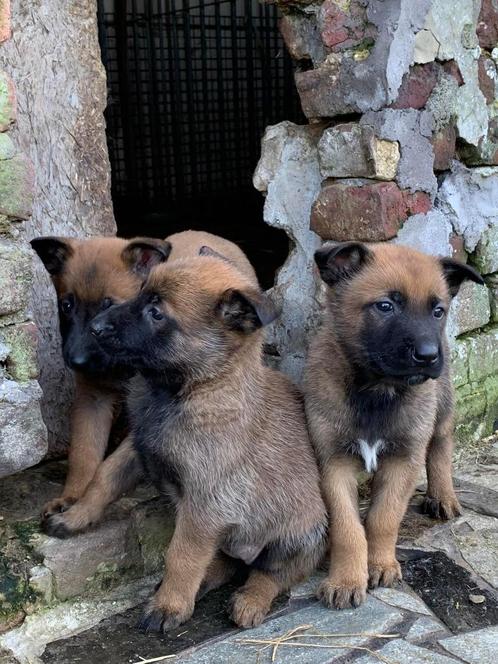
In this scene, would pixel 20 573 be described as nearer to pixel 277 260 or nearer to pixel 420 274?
pixel 420 274

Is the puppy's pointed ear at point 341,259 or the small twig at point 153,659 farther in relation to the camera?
the puppy's pointed ear at point 341,259

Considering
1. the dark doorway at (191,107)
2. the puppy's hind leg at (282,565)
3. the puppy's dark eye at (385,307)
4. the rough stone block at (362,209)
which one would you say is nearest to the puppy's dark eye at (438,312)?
the puppy's dark eye at (385,307)

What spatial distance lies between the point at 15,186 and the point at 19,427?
2.91 feet

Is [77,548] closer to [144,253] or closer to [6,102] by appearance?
[144,253]

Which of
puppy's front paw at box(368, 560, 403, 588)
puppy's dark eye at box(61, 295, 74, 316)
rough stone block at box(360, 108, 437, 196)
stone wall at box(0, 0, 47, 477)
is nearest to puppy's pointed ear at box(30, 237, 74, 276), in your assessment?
puppy's dark eye at box(61, 295, 74, 316)

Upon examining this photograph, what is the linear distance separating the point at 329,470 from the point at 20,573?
129cm

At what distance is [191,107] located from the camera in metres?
8.96

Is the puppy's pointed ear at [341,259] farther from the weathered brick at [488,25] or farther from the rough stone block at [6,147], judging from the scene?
the weathered brick at [488,25]

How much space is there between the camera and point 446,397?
4000 mm

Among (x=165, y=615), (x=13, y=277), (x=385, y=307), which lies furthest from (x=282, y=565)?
(x=13, y=277)

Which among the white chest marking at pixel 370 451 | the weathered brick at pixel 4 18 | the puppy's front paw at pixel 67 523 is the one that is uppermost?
the weathered brick at pixel 4 18

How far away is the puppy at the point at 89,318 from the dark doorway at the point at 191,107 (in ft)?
15.3

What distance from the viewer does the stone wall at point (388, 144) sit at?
4.05 metres

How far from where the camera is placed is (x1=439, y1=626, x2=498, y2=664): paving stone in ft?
10.0
